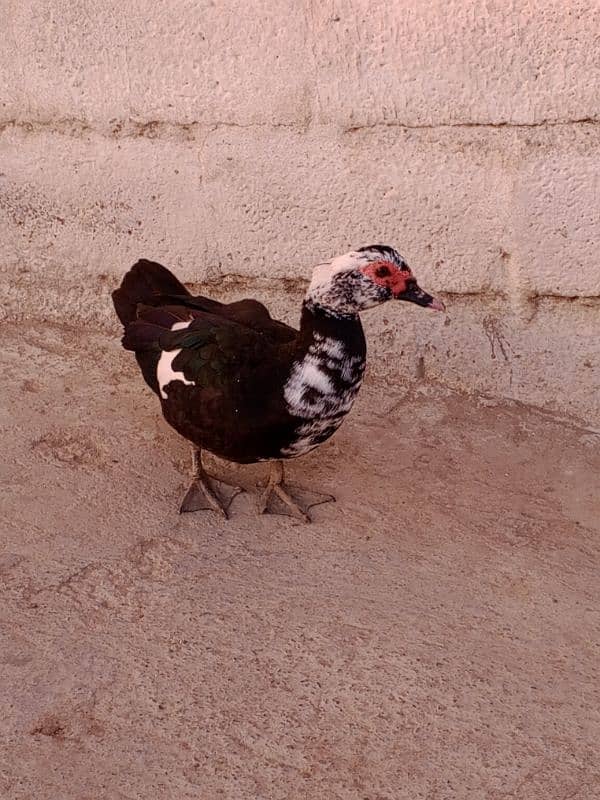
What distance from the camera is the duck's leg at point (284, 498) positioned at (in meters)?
3.02

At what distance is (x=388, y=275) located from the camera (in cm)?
266

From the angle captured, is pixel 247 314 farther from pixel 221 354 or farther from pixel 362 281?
pixel 362 281

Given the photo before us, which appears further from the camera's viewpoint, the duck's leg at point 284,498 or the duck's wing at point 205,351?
the duck's leg at point 284,498

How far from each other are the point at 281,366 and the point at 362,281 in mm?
313

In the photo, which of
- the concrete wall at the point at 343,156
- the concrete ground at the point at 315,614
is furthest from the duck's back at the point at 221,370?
the concrete wall at the point at 343,156

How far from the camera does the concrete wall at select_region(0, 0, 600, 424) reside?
10.1 ft

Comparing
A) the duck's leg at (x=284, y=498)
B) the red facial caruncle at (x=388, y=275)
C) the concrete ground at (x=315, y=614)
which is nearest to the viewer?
the concrete ground at (x=315, y=614)

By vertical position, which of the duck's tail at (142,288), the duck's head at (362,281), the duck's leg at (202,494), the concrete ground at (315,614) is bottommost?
the concrete ground at (315,614)

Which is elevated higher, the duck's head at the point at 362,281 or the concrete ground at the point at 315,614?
the duck's head at the point at 362,281

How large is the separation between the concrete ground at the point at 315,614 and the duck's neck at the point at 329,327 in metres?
0.55

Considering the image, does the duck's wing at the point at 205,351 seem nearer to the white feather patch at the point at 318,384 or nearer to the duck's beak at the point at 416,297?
the white feather patch at the point at 318,384

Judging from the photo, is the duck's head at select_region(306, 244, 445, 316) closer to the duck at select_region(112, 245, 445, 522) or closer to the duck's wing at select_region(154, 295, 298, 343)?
the duck at select_region(112, 245, 445, 522)

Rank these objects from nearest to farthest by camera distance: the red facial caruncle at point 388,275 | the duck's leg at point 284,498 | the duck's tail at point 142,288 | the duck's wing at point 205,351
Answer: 1. the red facial caruncle at point 388,275
2. the duck's wing at point 205,351
3. the duck's leg at point 284,498
4. the duck's tail at point 142,288

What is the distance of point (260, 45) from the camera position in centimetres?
329
